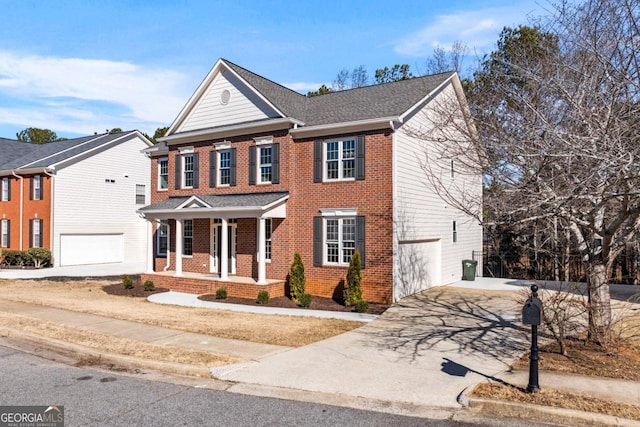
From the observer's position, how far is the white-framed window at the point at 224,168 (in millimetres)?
19266

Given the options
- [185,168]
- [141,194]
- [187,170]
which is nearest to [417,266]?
[187,170]

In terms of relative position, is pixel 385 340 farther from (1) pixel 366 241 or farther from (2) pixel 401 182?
(2) pixel 401 182

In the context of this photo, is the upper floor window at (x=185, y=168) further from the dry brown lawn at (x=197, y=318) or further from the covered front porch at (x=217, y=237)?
the dry brown lawn at (x=197, y=318)

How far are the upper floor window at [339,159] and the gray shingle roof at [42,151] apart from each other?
65.5ft

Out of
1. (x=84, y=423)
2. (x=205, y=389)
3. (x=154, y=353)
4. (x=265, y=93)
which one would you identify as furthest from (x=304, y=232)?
(x=84, y=423)

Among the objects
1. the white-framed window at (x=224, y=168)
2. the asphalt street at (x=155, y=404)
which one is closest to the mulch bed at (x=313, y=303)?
the white-framed window at (x=224, y=168)

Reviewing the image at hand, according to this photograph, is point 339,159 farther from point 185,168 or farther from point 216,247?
point 185,168

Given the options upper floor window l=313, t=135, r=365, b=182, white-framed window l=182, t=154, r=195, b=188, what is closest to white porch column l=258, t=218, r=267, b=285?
upper floor window l=313, t=135, r=365, b=182

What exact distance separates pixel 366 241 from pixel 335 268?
1.50 meters

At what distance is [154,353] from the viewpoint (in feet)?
29.2

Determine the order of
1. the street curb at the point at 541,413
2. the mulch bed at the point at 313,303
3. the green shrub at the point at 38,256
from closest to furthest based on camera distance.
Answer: the street curb at the point at 541,413 → the mulch bed at the point at 313,303 → the green shrub at the point at 38,256

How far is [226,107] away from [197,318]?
9.54 meters

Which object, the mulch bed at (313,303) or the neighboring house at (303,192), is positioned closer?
the mulch bed at (313,303)

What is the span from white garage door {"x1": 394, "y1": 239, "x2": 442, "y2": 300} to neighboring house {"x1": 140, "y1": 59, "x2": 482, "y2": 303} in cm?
4
